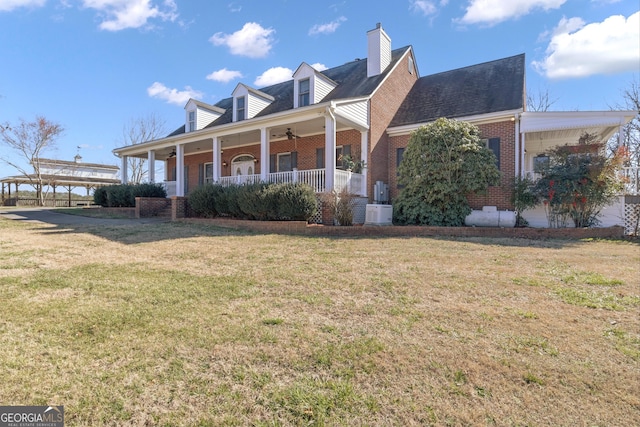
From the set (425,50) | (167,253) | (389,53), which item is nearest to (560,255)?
(167,253)

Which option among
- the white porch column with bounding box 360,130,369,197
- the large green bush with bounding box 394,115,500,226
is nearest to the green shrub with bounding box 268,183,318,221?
the white porch column with bounding box 360,130,369,197

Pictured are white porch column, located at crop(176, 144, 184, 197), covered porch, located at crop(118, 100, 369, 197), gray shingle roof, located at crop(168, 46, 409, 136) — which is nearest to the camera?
covered porch, located at crop(118, 100, 369, 197)

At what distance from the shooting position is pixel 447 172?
1073 cm

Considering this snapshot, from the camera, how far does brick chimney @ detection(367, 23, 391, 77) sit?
50.4 feet

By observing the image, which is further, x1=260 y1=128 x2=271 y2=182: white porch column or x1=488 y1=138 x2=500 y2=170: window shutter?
x1=260 y1=128 x2=271 y2=182: white porch column

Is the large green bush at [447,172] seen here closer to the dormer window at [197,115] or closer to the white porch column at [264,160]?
the white porch column at [264,160]

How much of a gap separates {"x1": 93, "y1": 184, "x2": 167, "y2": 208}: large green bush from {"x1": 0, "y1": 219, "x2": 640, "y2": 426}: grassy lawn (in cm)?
1146

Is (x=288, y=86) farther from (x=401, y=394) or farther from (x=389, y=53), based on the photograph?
(x=401, y=394)

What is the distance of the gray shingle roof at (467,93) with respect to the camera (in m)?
13.1

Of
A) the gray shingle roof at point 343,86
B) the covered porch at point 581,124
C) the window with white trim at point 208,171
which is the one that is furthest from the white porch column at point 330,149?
the window with white trim at point 208,171

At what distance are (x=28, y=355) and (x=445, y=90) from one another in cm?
1689

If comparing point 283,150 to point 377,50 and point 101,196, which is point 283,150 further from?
point 101,196

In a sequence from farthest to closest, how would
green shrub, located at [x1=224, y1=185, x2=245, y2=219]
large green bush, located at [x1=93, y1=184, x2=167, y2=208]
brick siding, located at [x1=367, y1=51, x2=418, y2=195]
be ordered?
large green bush, located at [x1=93, y1=184, x2=167, y2=208], brick siding, located at [x1=367, y1=51, x2=418, y2=195], green shrub, located at [x1=224, y1=185, x2=245, y2=219]

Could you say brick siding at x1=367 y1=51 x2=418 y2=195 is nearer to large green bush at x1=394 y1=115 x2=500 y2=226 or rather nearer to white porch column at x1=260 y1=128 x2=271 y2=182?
large green bush at x1=394 y1=115 x2=500 y2=226
